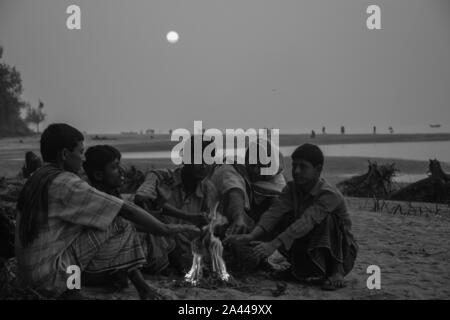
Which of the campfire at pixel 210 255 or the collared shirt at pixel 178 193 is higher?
the collared shirt at pixel 178 193

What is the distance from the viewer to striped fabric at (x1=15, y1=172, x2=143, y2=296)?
309 centimetres

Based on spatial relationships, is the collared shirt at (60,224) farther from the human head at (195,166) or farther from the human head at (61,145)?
the human head at (195,166)

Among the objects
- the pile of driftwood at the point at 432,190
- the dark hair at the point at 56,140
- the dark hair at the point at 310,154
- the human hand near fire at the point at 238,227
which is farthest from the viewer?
the pile of driftwood at the point at 432,190

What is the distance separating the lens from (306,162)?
157 inches

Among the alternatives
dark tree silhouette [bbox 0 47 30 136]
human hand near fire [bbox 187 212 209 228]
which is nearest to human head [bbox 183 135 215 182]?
human hand near fire [bbox 187 212 209 228]

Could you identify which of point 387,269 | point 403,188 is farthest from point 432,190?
point 387,269

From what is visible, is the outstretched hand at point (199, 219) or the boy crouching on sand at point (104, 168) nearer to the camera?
the boy crouching on sand at point (104, 168)

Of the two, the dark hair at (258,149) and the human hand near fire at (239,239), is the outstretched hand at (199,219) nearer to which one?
the human hand near fire at (239,239)

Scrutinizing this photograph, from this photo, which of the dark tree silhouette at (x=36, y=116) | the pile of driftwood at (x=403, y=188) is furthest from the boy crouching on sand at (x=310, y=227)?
the dark tree silhouette at (x=36, y=116)

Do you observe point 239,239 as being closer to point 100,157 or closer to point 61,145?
point 100,157

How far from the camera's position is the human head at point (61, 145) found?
324 centimetres

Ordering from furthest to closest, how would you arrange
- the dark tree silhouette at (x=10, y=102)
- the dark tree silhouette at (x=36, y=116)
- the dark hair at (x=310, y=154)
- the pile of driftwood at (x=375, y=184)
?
the dark tree silhouette at (x=36, y=116), the dark tree silhouette at (x=10, y=102), the pile of driftwood at (x=375, y=184), the dark hair at (x=310, y=154)

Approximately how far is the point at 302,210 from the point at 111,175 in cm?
153

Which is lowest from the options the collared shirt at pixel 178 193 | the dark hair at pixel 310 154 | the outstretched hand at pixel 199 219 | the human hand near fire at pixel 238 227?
the human hand near fire at pixel 238 227
